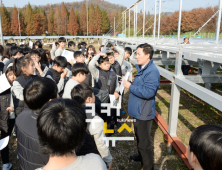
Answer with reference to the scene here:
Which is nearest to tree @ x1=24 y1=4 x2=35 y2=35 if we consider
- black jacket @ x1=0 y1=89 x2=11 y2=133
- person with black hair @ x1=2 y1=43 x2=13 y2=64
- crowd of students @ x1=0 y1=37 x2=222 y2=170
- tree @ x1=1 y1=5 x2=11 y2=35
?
tree @ x1=1 y1=5 x2=11 y2=35

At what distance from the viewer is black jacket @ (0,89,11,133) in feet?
8.07

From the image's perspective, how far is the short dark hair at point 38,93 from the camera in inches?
52.6

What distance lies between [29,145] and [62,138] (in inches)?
18.3

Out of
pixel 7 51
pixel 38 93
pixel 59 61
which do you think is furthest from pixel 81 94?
pixel 7 51

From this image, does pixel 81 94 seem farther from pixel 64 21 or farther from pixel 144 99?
pixel 64 21

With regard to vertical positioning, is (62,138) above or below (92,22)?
below

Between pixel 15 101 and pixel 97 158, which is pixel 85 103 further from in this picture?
pixel 15 101

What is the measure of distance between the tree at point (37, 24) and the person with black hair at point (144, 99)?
54329 mm

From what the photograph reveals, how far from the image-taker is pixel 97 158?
35.4 inches

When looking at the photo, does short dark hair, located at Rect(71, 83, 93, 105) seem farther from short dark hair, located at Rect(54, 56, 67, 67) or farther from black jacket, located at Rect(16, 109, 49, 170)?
short dark hair, located at Rect(54, 56, 67, 67)

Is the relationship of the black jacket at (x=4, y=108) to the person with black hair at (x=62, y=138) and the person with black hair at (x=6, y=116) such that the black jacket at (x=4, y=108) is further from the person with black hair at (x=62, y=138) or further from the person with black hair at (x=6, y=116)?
the person with black hair at (x=62, y=138)

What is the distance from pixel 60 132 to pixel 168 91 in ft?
19.6

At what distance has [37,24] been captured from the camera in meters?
50.9

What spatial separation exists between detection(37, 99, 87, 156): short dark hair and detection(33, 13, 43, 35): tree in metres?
55.4
